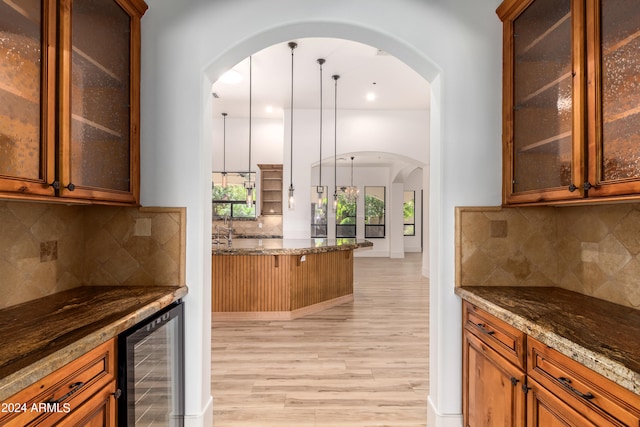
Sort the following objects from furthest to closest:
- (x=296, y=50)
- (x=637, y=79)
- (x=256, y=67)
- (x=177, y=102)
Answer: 1. (x=256, y=67)
2. (x=296, y=50)
3. (x=177, y=102)
4. (x=637, y=79)

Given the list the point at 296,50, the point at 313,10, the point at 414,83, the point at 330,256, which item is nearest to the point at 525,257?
the point at 313,10

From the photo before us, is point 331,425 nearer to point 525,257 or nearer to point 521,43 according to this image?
point 525,257

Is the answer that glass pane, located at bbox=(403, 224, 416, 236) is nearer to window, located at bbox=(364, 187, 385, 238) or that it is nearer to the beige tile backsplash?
window, located at bbox=(364, 187, 385, 238)

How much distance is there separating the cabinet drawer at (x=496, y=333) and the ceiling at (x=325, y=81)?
11.9ft

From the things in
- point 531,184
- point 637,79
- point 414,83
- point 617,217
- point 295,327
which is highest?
point 414,83

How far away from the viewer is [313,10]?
6.95 ft

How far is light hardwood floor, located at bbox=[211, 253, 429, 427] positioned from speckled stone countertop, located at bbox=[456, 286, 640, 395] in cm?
107

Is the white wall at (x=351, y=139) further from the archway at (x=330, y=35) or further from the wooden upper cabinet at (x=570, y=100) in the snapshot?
the wooden upper cabinet at (x=570, y=100)

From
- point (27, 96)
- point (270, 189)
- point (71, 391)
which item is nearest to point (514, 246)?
point (71, 391)

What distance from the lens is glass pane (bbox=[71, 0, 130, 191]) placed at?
1.55 m

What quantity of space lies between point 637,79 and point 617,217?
2.57ft

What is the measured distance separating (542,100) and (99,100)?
2250 millimetres

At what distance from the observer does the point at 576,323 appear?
4.60 feet

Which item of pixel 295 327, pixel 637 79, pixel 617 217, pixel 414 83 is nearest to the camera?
pixel 637 79
